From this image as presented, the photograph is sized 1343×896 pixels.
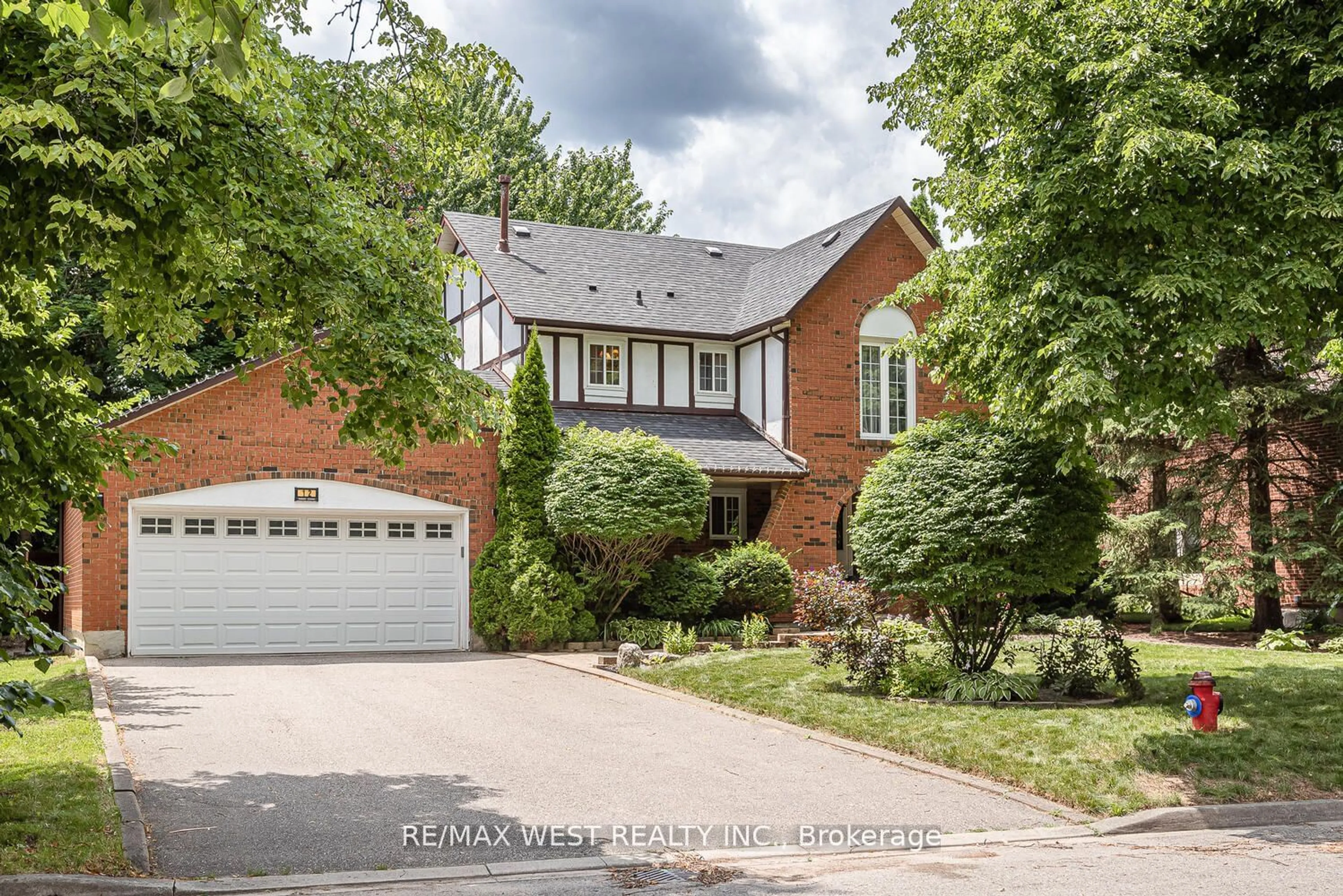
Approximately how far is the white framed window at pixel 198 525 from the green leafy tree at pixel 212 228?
9451mm

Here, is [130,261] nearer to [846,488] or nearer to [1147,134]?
[1147,134]

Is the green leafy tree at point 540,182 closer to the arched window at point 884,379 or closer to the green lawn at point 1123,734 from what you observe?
the arched window at point 884,379

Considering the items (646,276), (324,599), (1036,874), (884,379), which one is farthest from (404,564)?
(1036,874)

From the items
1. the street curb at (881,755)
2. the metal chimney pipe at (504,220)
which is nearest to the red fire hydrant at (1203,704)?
the street curb at (881,755)

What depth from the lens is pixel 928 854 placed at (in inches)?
296

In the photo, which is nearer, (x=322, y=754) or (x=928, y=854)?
(x=928, y=854)

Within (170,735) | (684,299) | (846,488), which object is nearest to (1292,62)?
(170,735)

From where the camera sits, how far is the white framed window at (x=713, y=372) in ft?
85.3

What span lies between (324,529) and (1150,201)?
14.5m

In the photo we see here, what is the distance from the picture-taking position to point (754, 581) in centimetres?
2170

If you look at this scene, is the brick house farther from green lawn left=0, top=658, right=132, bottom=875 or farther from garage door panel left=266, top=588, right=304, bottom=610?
green lawn left=0, top=658, right=132, bottom=875

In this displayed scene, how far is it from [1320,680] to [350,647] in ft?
47.5

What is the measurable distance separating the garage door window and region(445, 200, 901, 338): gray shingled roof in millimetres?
6347

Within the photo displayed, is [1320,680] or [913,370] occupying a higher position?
[913,370]
